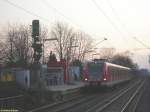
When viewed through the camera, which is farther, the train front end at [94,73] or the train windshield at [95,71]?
the train windshield at [95,71]

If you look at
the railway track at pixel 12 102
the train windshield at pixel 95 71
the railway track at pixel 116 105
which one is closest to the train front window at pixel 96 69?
the train windshield at pixel 95 71

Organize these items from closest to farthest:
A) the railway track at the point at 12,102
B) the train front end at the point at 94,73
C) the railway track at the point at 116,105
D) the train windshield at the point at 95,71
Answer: the railway track at the point at 116,105, the railway track at the point at 12,102, the train front end at the point at 94,73, the train windshield at the point at 95,71

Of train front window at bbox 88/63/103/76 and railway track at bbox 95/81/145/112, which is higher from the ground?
train front window at bbox 88/63/103/76

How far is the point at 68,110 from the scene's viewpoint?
24.7 metres

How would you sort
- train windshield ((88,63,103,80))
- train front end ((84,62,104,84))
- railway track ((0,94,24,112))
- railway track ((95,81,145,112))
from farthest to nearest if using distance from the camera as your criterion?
train windshield ((88,63,103,80)) → train front end ((84,62,104,84)) → railway track ((0,94,24,112)) → railway track ((95,81,145,112))

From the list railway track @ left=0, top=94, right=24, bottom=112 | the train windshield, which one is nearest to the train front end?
the train windshield

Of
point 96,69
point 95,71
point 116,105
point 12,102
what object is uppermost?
point 96,69

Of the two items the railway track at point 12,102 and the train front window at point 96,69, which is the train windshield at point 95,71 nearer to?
the train front window at point 96,69

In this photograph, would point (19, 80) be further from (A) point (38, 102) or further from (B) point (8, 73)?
(A) point (38, 102)

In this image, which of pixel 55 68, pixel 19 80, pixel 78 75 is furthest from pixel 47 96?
pixel 78 75

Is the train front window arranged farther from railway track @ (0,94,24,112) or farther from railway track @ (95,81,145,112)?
railway track @ (0,94,24,112)

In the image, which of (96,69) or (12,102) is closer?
(12,102)

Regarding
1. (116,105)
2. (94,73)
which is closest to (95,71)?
(94,73)

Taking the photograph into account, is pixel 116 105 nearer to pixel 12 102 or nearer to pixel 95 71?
pixel 12 102
